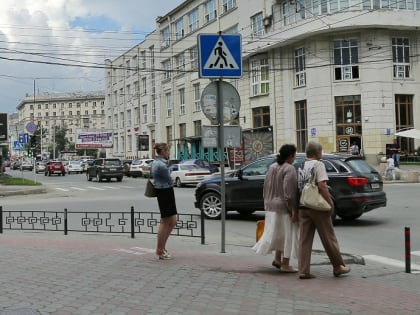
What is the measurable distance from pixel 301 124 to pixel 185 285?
34.5 meters

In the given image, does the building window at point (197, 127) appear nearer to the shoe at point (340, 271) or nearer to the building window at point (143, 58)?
the building window at point (143, 58)

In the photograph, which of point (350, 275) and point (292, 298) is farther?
point (350, 275)

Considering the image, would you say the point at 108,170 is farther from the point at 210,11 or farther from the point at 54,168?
the point at 210,11

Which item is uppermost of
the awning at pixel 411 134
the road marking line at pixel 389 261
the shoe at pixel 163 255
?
the awning at pixel 411 134

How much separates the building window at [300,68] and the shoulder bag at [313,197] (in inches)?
1319

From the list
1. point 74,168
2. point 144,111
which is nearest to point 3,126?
point 74,168

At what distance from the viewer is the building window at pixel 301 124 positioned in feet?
130

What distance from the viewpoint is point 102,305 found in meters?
5.48

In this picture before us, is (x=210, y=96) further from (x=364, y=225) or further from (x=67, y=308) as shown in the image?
(x=364, y=225)

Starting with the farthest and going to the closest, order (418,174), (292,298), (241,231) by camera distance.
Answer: (418,174) → (241,231) → (292,298)

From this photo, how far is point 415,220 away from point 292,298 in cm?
797

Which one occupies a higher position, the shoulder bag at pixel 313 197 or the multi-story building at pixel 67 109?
the multi-story building at pixel 67 109

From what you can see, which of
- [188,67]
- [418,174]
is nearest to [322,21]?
[418,174]

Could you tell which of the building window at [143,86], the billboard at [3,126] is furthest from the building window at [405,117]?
the building window at [143,86]
